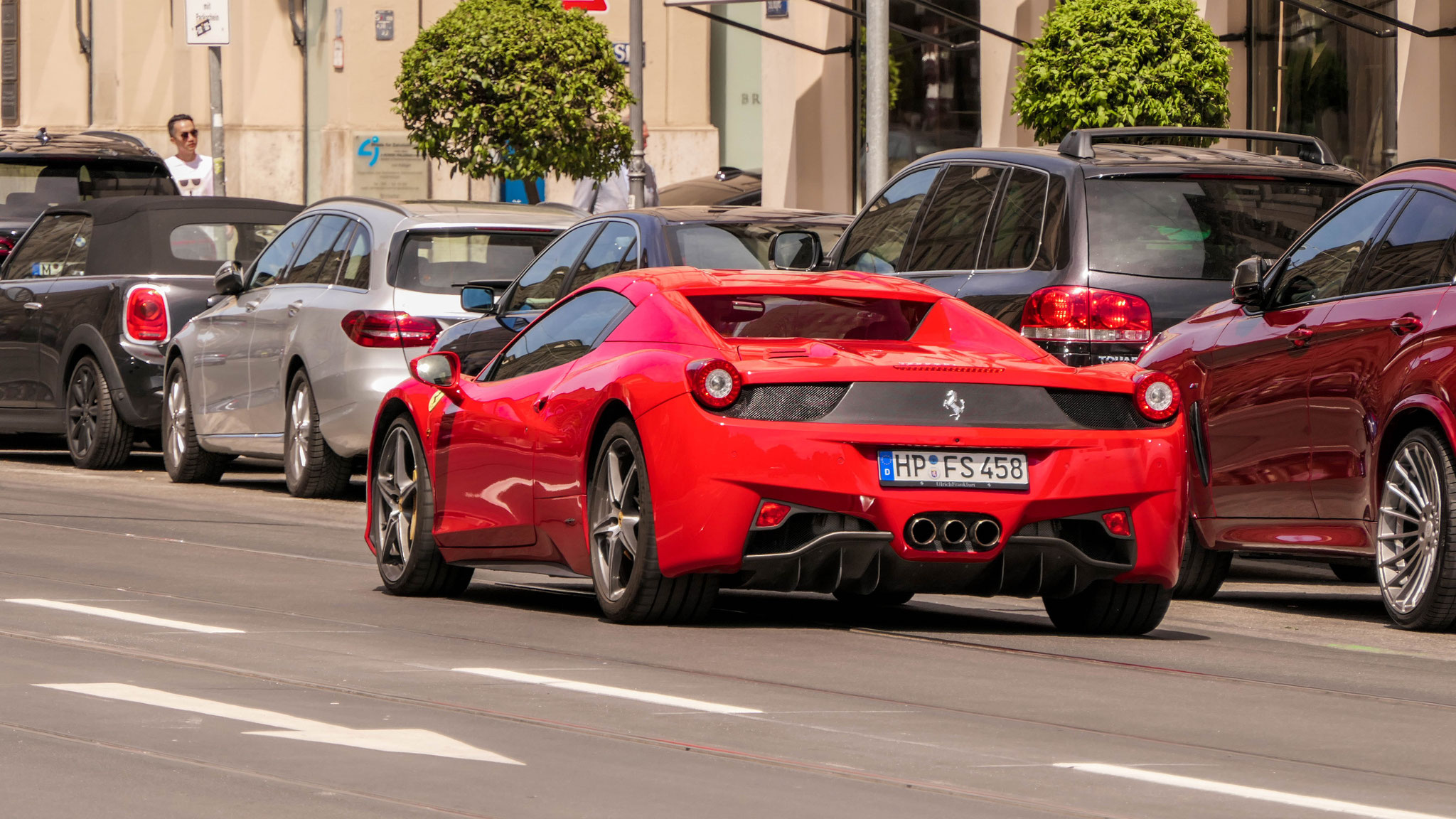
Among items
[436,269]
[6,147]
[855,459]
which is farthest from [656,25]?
[855,459]

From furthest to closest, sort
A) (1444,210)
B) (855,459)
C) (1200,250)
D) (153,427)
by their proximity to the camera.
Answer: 1. (153,427)
2. (1200,250)
3. (1444,210)
4. (855,459)

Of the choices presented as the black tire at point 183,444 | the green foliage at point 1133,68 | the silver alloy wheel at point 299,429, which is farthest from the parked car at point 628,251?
the green foliage at point 1133,68

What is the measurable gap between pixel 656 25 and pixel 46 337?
3083 cm

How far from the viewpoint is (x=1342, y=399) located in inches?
375

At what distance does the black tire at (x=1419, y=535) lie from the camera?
29.0 feet

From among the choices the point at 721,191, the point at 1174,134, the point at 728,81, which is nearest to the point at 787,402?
the point at 1174,134

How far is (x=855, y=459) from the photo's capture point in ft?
26.6

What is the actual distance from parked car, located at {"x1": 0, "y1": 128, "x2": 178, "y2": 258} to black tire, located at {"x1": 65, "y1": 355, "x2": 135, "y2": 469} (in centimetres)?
463

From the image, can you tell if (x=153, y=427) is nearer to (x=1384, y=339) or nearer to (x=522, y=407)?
(x=522, y=407)

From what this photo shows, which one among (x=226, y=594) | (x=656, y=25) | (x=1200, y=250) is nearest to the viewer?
(x=226, y=594)

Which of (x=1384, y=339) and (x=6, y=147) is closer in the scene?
(x=1384, y=339)

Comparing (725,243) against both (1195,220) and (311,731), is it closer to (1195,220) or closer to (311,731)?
(1195,220)

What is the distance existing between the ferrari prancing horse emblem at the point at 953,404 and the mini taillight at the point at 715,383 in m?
0.64

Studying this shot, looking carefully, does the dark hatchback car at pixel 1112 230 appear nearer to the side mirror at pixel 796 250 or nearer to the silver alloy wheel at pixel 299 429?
the side mirror at pixel 796 250
